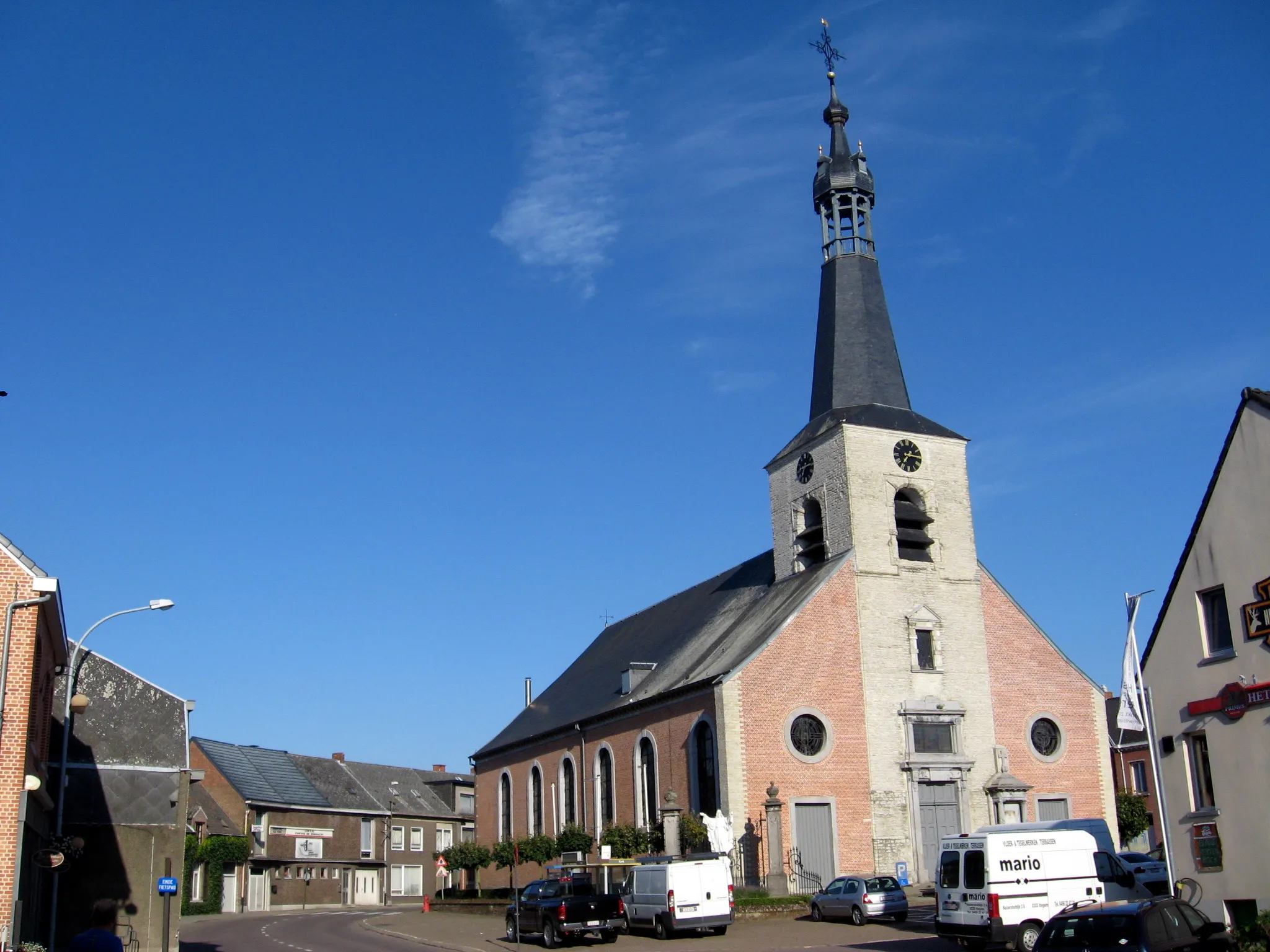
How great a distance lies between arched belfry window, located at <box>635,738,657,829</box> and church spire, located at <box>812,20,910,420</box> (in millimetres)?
12301

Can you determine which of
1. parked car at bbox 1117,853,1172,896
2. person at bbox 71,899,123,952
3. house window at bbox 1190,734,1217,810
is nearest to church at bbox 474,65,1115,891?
parked car at bbox 1117,853,1172,896

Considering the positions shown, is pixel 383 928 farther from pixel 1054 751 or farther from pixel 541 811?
pixel 1054 751

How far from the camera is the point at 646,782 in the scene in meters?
39.8

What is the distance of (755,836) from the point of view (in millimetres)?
33750

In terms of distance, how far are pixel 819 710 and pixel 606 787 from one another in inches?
400

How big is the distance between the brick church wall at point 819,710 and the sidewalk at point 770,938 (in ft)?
18.0

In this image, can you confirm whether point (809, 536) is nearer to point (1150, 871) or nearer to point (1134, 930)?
point (1150, 871)

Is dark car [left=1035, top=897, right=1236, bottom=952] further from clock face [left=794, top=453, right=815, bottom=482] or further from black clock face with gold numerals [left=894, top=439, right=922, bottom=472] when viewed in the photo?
clock face [left=794, top=453, right=815, bottom=482]

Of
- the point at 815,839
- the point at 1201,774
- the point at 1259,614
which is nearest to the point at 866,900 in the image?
the point at 815,839

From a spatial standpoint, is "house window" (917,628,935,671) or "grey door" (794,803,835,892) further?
"house window" (917,628,935,671)

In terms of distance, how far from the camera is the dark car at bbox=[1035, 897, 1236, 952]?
15.0m

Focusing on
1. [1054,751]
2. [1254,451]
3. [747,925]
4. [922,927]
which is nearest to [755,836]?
[747,925]

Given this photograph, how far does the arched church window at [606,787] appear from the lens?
4212 centimetres

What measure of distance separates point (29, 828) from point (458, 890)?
31.7m
